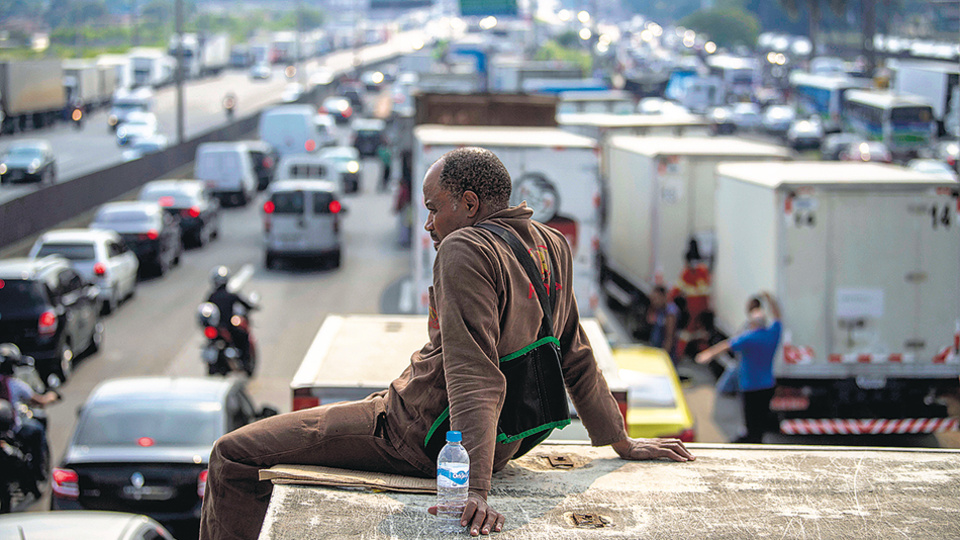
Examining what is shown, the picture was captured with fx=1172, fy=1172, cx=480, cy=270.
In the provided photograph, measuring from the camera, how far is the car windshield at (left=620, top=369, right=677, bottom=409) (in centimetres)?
1109

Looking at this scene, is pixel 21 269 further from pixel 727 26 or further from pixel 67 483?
pixel 727 26

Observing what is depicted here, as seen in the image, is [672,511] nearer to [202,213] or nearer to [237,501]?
[237,501]

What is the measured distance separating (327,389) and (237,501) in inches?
73.3

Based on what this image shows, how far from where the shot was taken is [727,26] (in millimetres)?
141625

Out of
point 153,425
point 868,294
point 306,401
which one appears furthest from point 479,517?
point 868,294

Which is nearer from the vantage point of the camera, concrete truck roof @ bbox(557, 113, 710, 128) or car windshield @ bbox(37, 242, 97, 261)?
car windshield @ bbox(37, 242, 97, 261)

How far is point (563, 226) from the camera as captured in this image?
565 inches

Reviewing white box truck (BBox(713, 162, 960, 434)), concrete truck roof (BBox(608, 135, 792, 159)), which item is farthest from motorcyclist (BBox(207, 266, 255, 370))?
white box truck (BBox(713, 162, 960, 434))

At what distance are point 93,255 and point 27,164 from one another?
1861cm

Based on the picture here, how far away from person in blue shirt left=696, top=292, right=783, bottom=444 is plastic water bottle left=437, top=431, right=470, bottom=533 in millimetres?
8715

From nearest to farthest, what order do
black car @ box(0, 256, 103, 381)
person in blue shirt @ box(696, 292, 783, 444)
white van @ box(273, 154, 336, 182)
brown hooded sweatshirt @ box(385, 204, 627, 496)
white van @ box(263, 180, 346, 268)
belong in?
brown hooded sweatshirt @ box(385, 204, 627, 496) < person in blue shirt @ box(696, 292, 783, 444) < black car @ box(0, 256, 103, 381) < white van @ box(263, 180, 346, 268) < white van @ box(273, 154, 336, 182)

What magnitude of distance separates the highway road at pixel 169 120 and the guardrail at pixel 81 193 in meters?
0.52

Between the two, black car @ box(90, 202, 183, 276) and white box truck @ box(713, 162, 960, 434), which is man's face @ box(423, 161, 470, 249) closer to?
white box truck @ box(713, 162, 960, 434)

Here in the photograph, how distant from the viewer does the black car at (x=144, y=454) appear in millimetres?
8898
